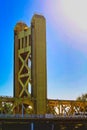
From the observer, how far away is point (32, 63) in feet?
239

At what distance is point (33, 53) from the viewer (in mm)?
72750

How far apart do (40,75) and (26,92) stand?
15.1 feet

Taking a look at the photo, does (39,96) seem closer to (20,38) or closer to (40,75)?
(40,75)
